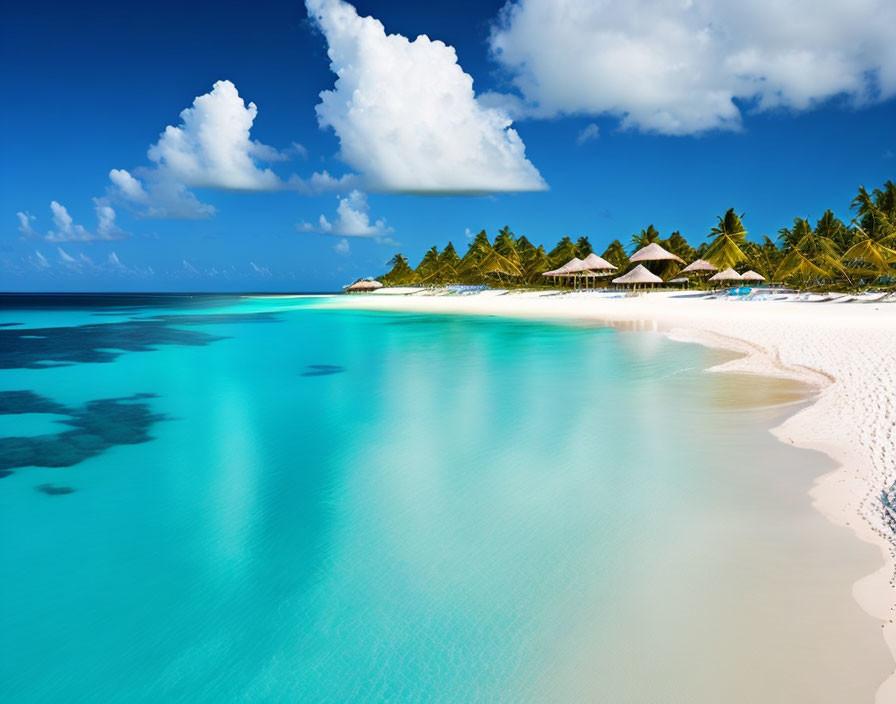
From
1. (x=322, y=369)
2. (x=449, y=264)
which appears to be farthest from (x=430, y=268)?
(x=322, y=369)

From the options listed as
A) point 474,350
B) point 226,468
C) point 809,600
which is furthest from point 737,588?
point 474,350

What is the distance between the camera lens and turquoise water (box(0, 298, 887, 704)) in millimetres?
2865

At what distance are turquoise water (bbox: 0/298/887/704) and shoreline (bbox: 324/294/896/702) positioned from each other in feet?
0.57

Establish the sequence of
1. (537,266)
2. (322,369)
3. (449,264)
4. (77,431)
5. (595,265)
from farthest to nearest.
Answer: (449,264), (537,266), (595,265), (322,369), (77,431)

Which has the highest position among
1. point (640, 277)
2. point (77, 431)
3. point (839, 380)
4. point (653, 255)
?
point (653, 255)

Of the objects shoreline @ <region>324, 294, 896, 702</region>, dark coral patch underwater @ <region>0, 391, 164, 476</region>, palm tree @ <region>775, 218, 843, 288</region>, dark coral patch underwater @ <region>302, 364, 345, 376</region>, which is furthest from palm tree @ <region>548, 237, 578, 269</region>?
dark coral patch underwater @ <region>0, 391, 164, 476</region>

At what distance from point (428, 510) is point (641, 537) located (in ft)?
6.06

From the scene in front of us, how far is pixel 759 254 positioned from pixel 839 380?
151 feet

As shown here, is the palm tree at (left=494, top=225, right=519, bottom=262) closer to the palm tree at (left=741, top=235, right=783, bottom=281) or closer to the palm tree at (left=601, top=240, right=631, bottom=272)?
the palm tree at (left=601, top=240, right=631, bottom=272)

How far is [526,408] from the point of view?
29.8 ft

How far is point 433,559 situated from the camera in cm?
413

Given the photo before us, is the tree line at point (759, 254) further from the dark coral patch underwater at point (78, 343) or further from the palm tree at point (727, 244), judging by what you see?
the dark coral patch underwater at point (78, 343)

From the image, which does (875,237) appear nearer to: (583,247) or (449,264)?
(583,247)

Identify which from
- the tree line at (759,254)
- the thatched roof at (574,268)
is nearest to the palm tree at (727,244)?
the tree line at (759,254)
